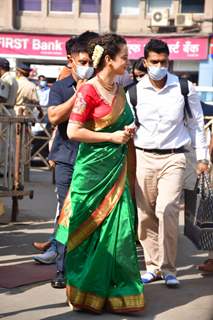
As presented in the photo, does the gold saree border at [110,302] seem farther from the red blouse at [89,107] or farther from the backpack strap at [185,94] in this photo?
the backpack strap at [185,94]

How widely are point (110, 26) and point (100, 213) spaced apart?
73.0 ft

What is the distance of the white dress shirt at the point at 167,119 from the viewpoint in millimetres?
5055

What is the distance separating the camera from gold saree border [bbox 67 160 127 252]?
440 centimetres

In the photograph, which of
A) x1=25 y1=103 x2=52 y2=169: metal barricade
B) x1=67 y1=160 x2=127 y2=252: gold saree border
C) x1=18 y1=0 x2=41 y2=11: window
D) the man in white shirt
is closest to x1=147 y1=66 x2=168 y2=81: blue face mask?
the man in white shirt

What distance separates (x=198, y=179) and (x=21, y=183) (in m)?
2.82

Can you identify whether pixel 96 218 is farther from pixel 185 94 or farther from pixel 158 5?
pixel 158 5

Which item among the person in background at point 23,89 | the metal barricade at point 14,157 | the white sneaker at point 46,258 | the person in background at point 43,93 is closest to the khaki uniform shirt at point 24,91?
the person in background at point 23,89

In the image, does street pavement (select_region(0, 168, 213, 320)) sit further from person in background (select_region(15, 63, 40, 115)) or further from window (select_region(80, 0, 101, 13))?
window (select_region(80, 0, 101, 13))

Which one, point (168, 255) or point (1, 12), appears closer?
point (168, 255)

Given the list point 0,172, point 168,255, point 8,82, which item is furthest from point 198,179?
point 8,82

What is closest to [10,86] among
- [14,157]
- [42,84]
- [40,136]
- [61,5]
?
[14,157]

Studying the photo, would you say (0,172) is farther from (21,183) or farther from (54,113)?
Result: (54,113)

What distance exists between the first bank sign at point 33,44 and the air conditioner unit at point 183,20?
464 centimetres

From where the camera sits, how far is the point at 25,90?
36.9ft
